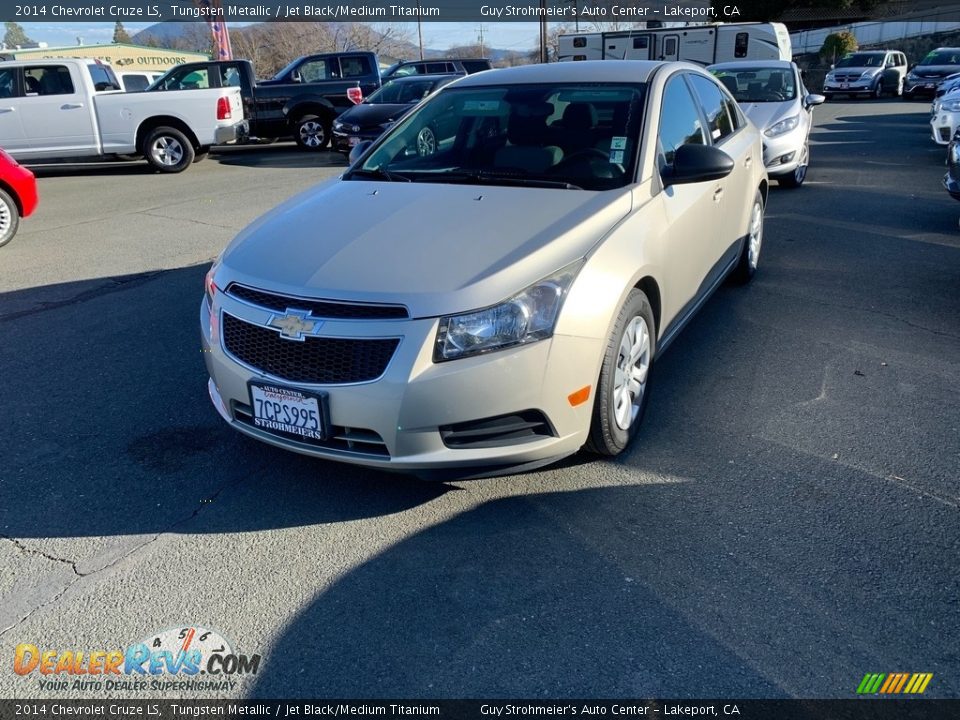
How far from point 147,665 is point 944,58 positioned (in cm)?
3184

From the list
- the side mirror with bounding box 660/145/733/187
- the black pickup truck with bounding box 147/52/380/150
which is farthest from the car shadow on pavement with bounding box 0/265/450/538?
the black pickup truck with bounding box 147/52/380/150

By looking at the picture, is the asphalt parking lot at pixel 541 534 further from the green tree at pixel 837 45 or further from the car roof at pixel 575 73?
the green tree at pixel 837 45

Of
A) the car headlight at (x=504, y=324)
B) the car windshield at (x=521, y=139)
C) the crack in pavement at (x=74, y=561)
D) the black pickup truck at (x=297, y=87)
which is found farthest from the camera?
the black pickup truck at (x=297, y=87)

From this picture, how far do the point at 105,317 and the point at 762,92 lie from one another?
9.04 metres

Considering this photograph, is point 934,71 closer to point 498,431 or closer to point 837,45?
point 837,45

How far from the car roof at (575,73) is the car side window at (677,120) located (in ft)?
0.51

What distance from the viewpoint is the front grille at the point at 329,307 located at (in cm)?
290

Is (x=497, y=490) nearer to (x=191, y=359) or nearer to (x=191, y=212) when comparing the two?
(x=191, y=359)

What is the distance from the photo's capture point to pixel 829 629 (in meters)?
2.55

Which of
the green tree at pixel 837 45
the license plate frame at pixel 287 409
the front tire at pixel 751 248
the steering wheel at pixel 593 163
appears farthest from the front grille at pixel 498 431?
the green tree at pixel 837 45

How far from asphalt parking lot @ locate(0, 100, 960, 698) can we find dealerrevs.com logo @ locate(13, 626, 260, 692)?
46 millimetres

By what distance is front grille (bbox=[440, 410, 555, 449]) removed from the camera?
9.66 ft

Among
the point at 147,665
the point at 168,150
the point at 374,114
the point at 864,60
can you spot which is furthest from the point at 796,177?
the point at 864,60

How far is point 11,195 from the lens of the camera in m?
8.03
